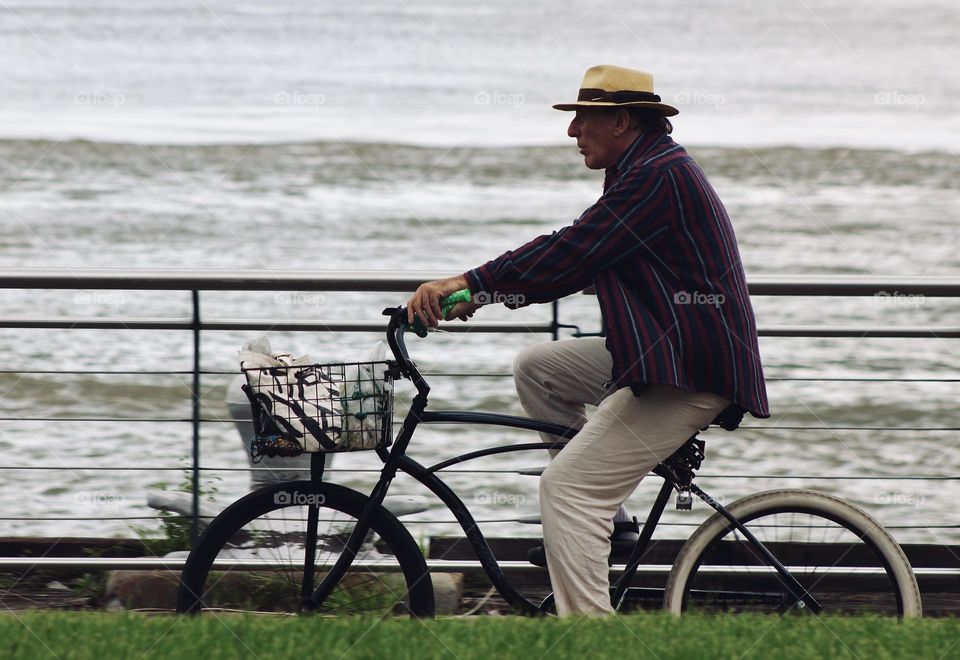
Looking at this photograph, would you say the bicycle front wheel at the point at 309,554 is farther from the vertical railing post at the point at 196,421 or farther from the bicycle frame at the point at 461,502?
the vertical railing post at the point at 196,421

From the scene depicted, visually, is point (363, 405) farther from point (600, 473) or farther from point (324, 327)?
point (324, 327)

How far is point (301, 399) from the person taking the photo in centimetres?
336

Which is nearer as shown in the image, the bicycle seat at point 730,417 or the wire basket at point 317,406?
the wire basket at point 317,406

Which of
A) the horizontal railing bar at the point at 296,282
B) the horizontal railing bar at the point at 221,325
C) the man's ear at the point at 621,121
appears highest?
the man's ear at the point at 621,121

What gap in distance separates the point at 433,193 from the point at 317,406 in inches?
1072

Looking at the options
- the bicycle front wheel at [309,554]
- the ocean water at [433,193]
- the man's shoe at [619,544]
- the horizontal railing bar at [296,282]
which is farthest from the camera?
the ocean water at [433,193]

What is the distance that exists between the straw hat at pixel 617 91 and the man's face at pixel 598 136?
0.13 ft

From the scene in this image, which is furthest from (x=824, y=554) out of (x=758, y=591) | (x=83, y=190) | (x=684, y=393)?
(x=83, y=190)

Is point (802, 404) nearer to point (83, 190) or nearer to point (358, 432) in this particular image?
point (358, 432)

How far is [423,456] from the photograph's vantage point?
32.8ft

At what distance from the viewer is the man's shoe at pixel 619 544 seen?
3715mm

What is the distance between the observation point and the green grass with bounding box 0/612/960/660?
3045 millimetres

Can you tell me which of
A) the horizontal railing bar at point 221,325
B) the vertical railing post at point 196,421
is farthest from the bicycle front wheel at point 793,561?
the vertical railing post at point 196,421

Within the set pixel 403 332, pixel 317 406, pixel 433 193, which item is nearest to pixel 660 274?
pixel 403 332
